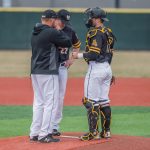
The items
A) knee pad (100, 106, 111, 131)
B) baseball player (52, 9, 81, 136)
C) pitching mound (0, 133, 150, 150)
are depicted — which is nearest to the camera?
pitching mound (0, 133, 150, 150)

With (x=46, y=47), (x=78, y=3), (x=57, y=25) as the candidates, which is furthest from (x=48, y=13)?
(x=78, y=3)

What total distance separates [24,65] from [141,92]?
23.5ft

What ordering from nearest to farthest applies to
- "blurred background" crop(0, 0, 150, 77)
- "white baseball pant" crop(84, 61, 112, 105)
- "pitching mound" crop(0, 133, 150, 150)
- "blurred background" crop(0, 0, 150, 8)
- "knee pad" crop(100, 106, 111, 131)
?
1. "pitching mound" crop(0, 133, 150, 150)
2. "white baseball pant" crop(84, 61, 112, 105)
3. "knee pad" crop(100, 106, 111, 131)
4. "blurred background" crop(0, 0, 150, 77)
5. "blurred background" crop(0, 0, 150, 8)

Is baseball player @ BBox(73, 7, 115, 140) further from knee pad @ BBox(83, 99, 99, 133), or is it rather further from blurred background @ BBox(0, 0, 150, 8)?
blurred background @ BBox(0, 0, 150, 8)

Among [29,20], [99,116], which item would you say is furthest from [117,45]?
[99,116]

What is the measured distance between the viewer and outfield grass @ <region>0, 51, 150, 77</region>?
752 inches

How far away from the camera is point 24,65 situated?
21.3 m

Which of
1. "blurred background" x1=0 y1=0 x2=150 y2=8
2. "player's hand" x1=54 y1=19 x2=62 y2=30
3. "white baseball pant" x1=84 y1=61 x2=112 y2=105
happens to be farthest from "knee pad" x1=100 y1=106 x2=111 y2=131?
"blurred background" x1=0 y1=0 x2=150 y2=8

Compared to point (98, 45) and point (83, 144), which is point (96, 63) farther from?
→ point (83, 144)

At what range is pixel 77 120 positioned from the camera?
10.9 metres

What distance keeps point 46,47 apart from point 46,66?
242mm

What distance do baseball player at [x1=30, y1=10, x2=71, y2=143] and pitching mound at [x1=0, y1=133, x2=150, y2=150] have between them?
212 mm

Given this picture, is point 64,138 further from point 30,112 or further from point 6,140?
point 30,112

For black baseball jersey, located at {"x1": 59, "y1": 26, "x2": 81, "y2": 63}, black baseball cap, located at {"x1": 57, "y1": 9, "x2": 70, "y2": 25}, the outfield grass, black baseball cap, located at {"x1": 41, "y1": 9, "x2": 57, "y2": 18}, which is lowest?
the outfield grass
